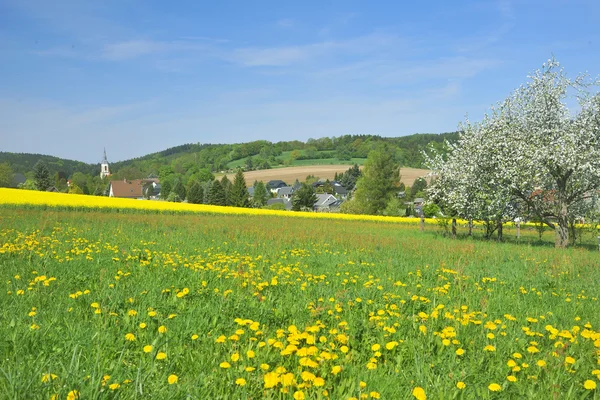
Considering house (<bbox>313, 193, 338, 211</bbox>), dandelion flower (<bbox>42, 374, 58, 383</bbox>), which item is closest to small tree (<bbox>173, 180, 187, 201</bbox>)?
house (<bbox>313, 193, 338, 211</bbox>)

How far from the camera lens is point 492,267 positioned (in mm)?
9992

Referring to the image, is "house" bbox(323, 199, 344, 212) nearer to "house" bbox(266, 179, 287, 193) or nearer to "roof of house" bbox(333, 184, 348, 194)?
"roof of house" bbox(333, 184, 348, 194)

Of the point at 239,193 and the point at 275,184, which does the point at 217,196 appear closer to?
the point at 239,193

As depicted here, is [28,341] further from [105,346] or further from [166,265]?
[166,265]

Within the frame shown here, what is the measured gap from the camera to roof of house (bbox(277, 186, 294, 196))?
121512 millimetres

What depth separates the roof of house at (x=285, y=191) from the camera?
122 metres

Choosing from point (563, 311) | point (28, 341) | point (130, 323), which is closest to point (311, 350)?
point (130, 323)

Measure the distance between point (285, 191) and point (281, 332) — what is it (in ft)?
390

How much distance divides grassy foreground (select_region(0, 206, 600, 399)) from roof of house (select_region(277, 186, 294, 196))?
4425 inches

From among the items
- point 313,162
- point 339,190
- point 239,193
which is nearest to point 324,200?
point 339,190

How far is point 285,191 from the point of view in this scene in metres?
123

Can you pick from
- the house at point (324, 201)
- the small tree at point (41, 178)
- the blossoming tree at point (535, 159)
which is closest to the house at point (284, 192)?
the house at point (324, 201)

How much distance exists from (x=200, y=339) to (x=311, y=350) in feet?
4.37

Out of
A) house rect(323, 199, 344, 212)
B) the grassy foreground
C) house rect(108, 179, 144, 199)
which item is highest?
house rect(108, 179, 144, 199)
